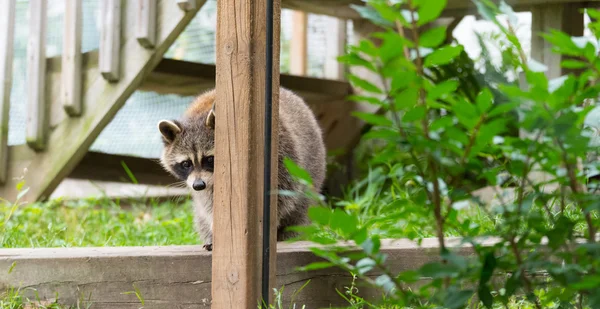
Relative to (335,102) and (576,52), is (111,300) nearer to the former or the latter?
(576,52)

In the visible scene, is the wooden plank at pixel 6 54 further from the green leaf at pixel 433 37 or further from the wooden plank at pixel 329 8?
the green leaf at pixel 433 37

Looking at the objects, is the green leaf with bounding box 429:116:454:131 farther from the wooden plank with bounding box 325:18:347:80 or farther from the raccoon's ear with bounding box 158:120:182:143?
the wooden plank with bounding box 325:18:347:80

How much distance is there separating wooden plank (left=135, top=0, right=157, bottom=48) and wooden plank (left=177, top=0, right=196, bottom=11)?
211 mm

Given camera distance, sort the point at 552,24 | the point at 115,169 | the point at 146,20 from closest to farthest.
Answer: the point at 552,24
the point at 146,20
the point at 115,169

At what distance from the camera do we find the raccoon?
360 cm

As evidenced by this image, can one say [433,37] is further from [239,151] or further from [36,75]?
[36,75]

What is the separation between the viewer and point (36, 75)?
188 inches

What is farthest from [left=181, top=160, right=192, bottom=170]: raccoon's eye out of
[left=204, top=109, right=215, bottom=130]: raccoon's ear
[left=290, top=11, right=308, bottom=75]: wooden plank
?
[left=290, top=11, right=308, bottom=75]: wooden plank

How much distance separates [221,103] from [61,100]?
2644 millimetres

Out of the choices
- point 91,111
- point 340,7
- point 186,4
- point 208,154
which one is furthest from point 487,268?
point 340,7

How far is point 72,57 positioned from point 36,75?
29 cm

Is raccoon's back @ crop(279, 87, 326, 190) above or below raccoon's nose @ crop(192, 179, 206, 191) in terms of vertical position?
above

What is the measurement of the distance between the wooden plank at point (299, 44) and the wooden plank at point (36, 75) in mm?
3586

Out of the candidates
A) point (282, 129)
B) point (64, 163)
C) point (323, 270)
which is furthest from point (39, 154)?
point (323, 270)
